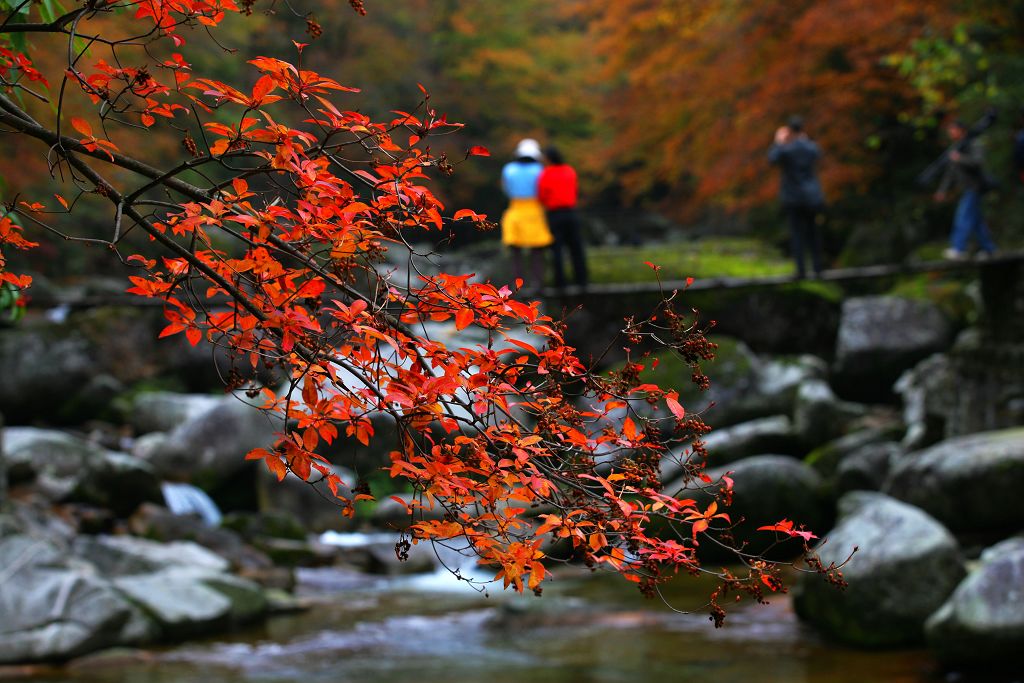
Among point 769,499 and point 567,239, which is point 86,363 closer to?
point 567,239

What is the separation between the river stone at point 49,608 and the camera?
725 centimetres

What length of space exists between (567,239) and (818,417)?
158 inches

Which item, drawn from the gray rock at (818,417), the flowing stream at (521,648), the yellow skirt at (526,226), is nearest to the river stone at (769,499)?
the flowing stream at (521,648)

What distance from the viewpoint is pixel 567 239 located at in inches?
407

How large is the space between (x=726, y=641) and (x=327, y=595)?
13.0 feet

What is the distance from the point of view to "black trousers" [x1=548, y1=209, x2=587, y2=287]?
10102mm

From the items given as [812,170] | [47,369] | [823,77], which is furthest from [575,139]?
[812,170]

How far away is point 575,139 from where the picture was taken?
2836cm

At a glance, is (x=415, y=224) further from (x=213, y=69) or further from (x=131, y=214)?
(x=213, y=69)

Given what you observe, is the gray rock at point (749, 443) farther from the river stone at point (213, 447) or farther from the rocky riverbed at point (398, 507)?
the river stone at point (213, 447)

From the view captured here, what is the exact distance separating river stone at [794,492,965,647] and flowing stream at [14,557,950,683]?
0.60 ft

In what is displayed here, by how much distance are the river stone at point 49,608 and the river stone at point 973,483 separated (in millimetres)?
6314

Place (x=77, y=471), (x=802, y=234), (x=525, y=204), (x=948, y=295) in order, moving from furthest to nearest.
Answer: (x=948, y=295), (x=77, y=471), (x=802, y=234), (x=525, y=204)

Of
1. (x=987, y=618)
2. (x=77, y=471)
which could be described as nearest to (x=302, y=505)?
(x=77, y=471)
